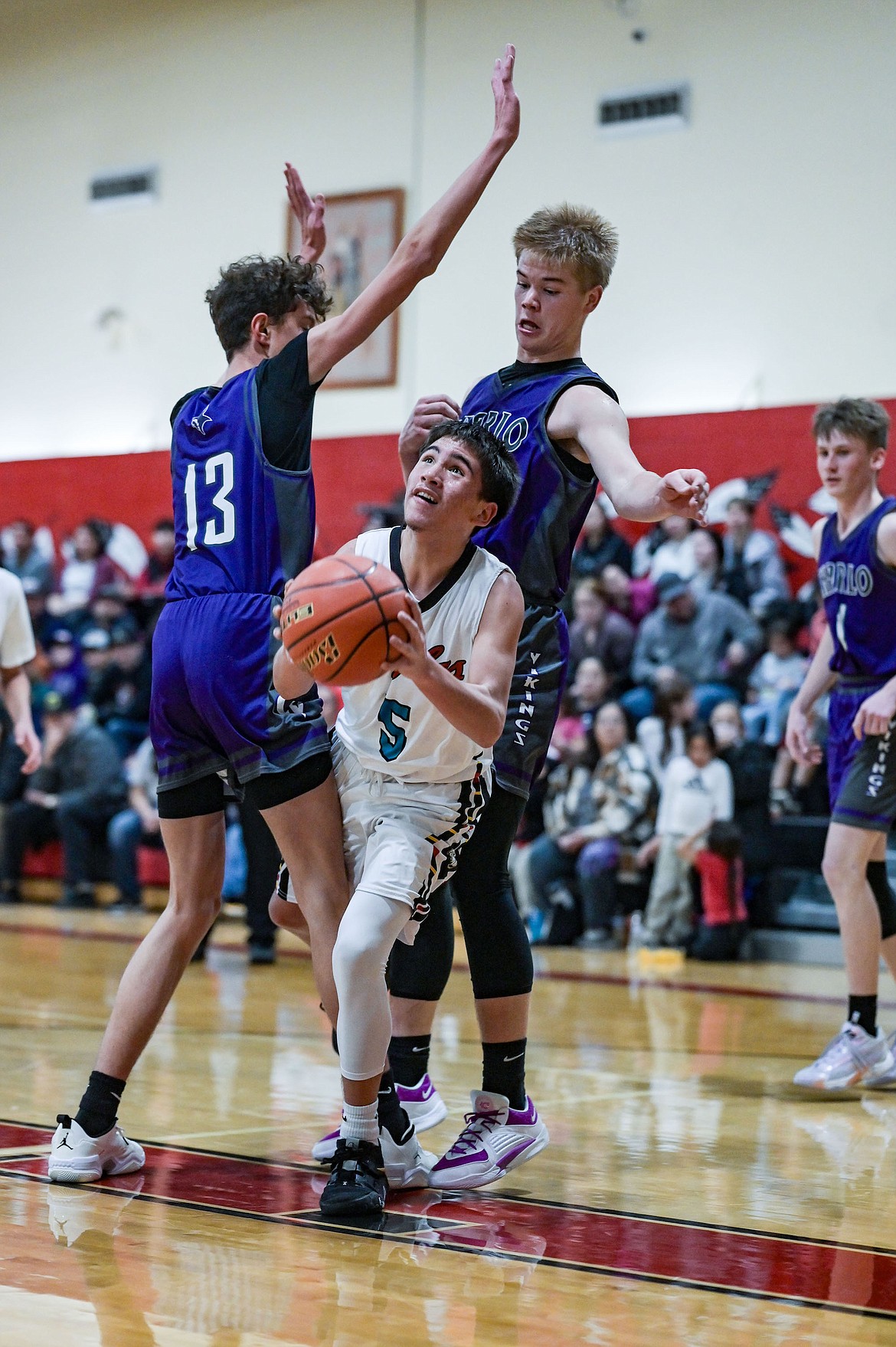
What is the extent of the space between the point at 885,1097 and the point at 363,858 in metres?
2.35

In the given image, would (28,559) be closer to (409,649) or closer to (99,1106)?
(99,1106)

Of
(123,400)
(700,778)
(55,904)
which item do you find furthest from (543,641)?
(123,400)

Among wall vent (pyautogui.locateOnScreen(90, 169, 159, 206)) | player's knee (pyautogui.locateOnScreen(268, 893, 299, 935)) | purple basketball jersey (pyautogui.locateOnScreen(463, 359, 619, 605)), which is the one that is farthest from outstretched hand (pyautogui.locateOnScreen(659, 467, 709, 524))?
wall vent (pyautogui.locateOnScreen(90, 169, 159, 206))

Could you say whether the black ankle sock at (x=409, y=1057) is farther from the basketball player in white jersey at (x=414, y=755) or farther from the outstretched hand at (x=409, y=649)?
the outstretched hand at (x=409, y=649)

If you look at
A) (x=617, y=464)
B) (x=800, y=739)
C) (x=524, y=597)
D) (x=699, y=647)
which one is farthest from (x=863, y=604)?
(x=699, y=647)

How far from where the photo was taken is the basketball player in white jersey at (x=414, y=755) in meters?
2.85

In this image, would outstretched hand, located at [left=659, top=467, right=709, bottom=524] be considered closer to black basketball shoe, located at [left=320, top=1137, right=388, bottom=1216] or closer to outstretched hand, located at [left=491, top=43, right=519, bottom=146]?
outstretched hand, located at [left=491, top=43, right=519, bottom=146]

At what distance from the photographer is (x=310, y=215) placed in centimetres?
373

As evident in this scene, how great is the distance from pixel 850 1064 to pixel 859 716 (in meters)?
1.03

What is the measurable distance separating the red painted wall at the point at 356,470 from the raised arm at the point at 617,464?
7316 mm

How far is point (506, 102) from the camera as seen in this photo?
10.4 ft

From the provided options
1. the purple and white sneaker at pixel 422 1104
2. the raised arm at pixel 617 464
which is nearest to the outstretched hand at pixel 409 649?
the raised arm at pixel 617 464

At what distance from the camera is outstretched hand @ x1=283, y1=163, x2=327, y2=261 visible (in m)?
3.65

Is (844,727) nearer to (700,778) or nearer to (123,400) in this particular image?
(700,778)
